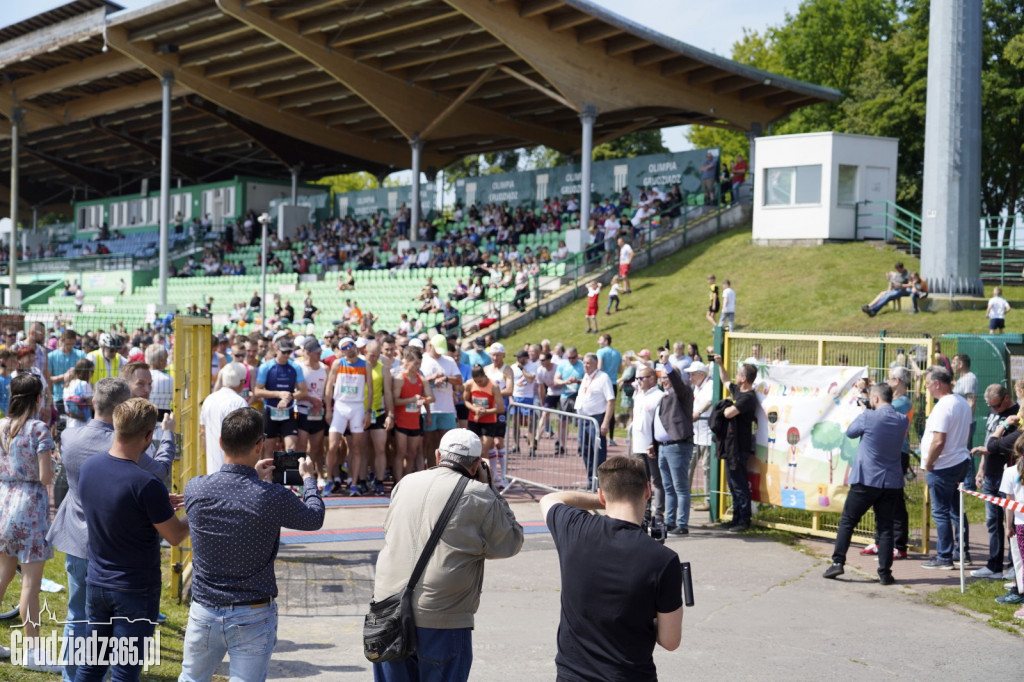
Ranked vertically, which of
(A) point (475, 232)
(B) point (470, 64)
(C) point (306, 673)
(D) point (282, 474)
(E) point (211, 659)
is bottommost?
(C) point (306, 673)

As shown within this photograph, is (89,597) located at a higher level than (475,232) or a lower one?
lower

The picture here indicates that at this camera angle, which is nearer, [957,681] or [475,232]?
[957,681]

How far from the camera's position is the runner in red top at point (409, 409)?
12.4 metres

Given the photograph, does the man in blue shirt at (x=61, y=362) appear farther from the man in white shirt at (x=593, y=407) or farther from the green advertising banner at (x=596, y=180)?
the green advertising banner at (x=596, y=180)

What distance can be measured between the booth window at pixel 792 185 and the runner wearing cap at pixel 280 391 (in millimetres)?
20626

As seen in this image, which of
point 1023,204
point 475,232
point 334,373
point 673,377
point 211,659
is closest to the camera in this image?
point 211,659

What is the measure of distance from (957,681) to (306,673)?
13.4 ft

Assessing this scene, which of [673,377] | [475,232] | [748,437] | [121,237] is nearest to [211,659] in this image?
[673,377]

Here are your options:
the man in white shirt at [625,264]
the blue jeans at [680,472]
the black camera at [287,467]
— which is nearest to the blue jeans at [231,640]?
the black camera at [287,467]

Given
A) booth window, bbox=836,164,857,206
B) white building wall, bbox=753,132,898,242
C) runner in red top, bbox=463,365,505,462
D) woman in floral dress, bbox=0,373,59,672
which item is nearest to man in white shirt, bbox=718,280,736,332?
white building wall, bbox=753,132,898,242

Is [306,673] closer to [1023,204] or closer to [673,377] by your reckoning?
[673,377]

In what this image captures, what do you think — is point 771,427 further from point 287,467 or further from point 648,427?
point 287,467

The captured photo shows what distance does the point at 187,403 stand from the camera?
25.6 feet

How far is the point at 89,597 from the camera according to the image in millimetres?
4723
